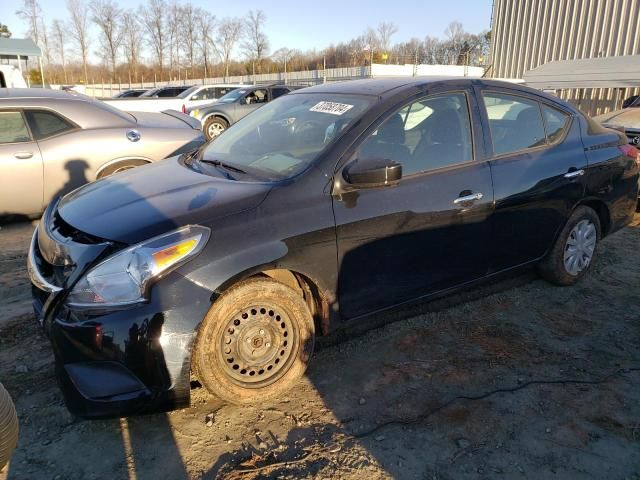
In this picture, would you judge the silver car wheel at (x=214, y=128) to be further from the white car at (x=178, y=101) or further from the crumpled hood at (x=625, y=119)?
the crumpled hood at (x=625, y=119)

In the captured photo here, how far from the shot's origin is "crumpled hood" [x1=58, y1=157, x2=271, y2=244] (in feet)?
8.04

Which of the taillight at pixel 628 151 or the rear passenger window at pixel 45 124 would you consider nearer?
the taillight at pixel 628 151

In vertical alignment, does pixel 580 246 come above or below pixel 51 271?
below

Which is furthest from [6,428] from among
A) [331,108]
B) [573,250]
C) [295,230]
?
[573,250]

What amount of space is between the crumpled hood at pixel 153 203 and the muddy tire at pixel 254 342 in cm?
43

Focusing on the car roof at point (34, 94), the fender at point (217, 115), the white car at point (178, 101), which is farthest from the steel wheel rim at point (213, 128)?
the car roof at point (34, 94)

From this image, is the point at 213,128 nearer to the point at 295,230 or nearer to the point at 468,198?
the point at 468,198

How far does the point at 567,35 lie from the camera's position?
1841cm

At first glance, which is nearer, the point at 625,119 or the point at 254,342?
the point at 254,342

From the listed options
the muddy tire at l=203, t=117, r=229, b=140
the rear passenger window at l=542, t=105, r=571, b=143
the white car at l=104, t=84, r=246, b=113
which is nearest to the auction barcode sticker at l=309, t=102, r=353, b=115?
the rear passenger window at l=542, t=105, r=571, b=143

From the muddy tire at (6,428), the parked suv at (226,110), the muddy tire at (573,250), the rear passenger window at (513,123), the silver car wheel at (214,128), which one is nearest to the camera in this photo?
the muddy tire at (6,428)

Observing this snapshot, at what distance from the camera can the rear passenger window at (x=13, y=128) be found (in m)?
5.27

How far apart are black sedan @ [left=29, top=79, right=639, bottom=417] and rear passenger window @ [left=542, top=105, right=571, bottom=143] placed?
17 millimetres

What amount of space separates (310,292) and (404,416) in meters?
0.82
